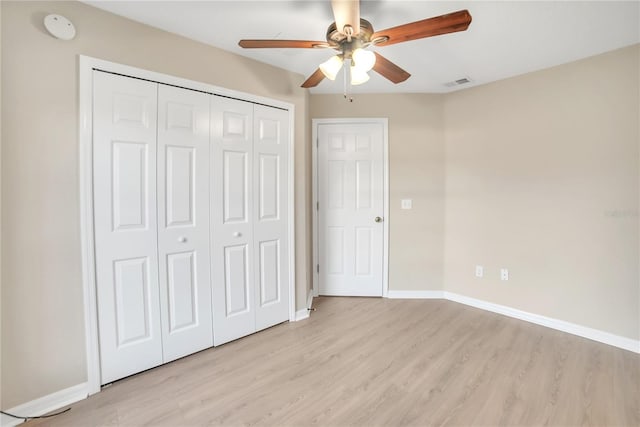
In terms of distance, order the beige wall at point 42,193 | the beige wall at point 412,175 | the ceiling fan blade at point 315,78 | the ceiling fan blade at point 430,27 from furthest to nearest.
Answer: the beige wall at point 412,175 → the ceiling fan blade at point 315,78 → the beige wall at point 42,193 → the ceiling fan blade at point 430,27

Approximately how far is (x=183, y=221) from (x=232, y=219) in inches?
Answer: 15.1

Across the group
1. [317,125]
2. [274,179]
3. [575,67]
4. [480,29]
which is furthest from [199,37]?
[575,67]

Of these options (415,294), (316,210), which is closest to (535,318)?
(415,294)

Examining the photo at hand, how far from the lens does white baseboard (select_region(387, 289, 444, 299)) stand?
3.38 metres

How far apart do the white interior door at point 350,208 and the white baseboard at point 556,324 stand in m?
1.00

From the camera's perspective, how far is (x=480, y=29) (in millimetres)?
1991

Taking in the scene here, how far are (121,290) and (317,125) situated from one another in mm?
2523

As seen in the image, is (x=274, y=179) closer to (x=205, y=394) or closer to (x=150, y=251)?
(x=150, y=251)

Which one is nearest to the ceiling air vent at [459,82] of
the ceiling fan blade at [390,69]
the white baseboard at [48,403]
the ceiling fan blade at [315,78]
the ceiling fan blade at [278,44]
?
the ceiling fan blade at [390,69]

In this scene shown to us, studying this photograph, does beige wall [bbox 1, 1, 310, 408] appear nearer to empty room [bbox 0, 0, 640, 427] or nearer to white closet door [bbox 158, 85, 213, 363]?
empty room [bbox 0, 0, 640, 427]

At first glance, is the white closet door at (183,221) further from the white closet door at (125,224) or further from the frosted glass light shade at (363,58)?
the frosted glass light shade at (363,58)

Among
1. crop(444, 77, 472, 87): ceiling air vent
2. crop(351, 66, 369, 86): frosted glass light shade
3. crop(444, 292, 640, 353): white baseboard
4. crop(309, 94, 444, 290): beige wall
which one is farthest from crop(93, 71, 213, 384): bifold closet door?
crop(444, 292, 640, 353): white baseboard

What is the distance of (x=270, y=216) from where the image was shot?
8.54ft

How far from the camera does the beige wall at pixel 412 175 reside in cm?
334
